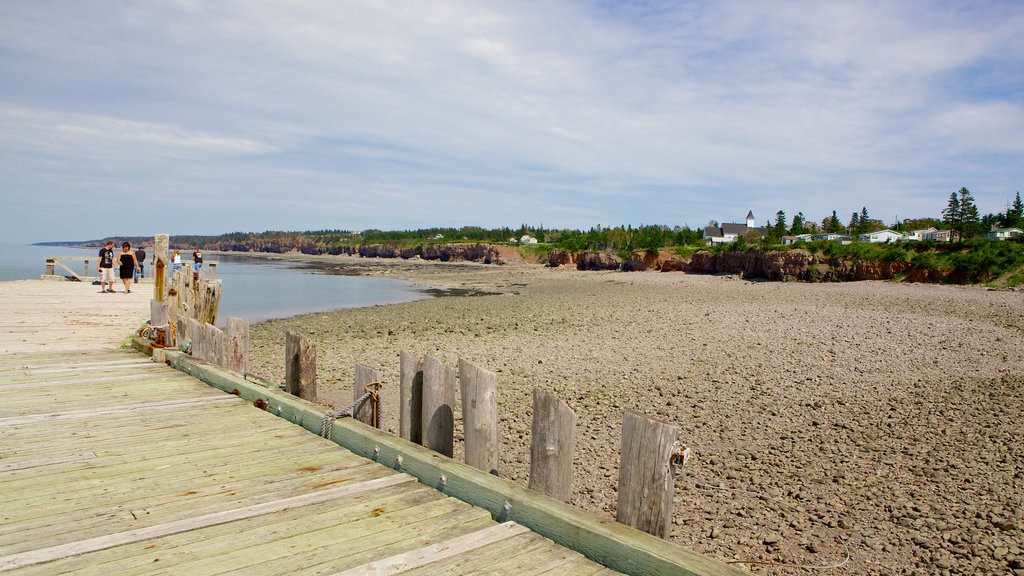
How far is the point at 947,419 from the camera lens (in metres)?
9.40

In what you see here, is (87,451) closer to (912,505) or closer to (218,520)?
(218,520)

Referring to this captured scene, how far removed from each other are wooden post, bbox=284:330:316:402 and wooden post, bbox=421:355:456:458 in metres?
1.85

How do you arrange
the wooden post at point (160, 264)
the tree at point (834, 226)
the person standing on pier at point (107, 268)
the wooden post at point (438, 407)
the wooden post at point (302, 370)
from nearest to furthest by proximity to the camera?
the wooden post at point (438, 407) < the wooden post at point (302, 370) < the wooden post at point (160, 264) < the person standing on pier at point (107, 268) < the tree at point (834, 226)

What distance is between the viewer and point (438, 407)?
4461 mm

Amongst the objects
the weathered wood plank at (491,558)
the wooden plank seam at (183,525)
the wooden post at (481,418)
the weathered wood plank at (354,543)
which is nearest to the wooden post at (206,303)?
the wooden plank seam at (183,525)

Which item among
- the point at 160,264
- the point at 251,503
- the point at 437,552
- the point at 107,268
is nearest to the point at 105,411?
the point at 251,503

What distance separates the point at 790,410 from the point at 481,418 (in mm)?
7677

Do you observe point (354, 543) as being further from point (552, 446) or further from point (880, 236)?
point (880, 236)

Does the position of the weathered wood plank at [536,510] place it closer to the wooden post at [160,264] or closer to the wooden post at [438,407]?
the wooden post at [438,407]

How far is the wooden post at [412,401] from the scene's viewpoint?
4.71m

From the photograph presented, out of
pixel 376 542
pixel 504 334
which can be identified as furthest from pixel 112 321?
pixel 376 542

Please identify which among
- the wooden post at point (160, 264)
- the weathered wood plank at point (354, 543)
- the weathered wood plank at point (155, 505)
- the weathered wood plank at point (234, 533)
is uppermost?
the wooden post at point (160, 264)

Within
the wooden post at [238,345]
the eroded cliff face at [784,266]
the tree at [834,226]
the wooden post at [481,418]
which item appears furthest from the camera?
the tree at [834,226]

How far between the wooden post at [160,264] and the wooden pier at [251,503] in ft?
13.3
